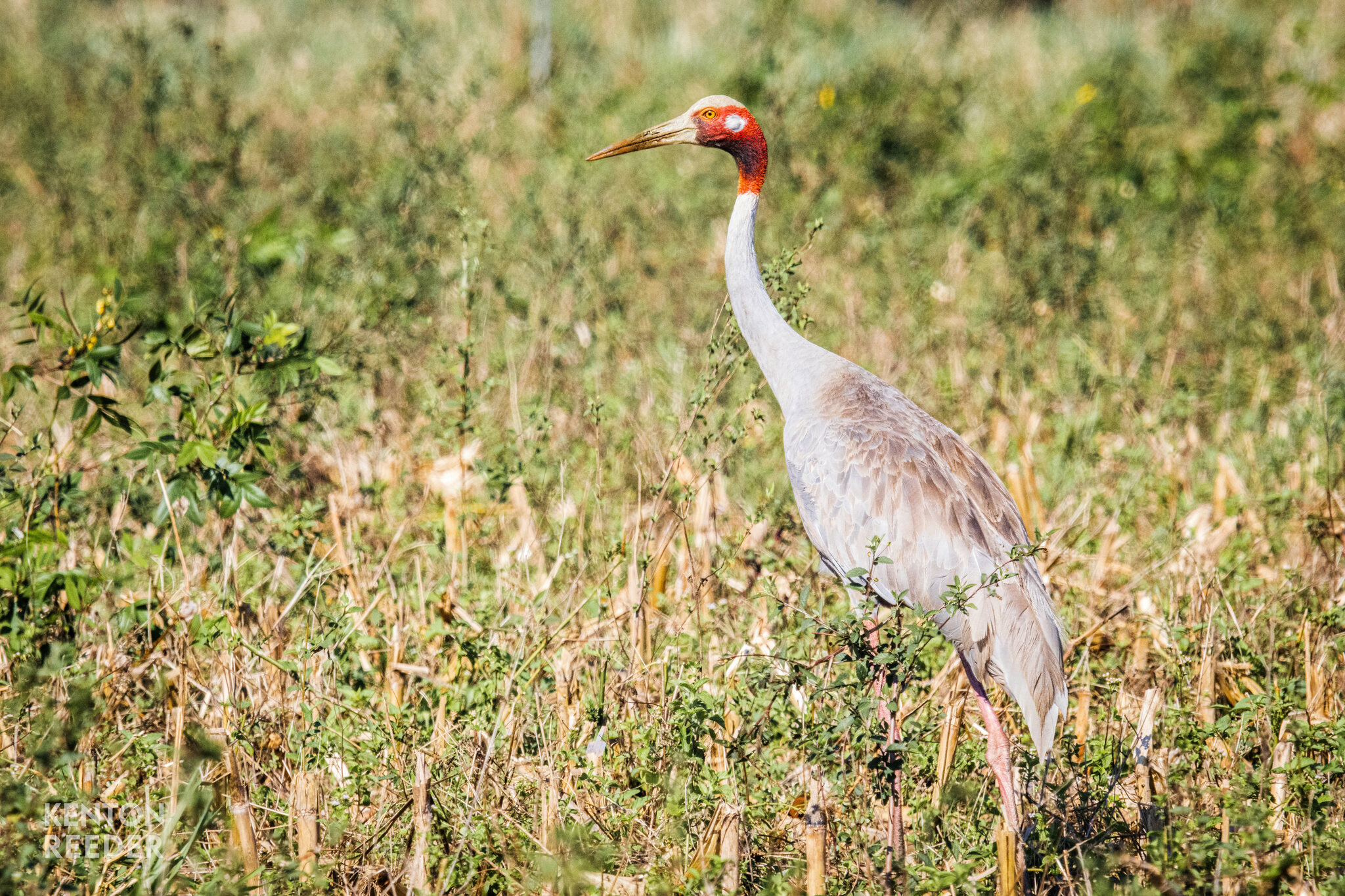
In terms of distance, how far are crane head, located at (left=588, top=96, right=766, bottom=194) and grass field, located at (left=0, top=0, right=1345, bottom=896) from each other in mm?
642

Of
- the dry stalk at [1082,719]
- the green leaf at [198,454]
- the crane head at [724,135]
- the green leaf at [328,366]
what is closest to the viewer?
the green leaf at [198,454]

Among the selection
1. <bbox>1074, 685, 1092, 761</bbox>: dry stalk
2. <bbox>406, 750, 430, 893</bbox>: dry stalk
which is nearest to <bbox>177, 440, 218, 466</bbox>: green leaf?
<bbox>406, 750, 430, 893</bbox>: dry stalk

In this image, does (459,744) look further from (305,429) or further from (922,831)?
(305,429)

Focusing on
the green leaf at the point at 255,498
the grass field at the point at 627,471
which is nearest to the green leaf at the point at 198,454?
the grass field at the point at 627,471

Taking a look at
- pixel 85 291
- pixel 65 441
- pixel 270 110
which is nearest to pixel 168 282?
pixel 85 291

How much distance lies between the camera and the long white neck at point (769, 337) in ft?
12.5

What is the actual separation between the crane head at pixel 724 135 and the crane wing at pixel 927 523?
2.87 feet

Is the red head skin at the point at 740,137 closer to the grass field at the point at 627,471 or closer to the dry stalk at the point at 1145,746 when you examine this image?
the grass field at the point at 627,471

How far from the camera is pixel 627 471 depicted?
193 inches

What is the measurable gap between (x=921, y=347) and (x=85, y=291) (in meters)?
4.58

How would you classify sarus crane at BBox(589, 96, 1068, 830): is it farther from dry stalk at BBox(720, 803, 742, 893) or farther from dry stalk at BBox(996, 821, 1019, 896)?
dry stalk at BBox(720, 803, 742, 893)

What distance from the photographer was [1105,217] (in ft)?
20.9

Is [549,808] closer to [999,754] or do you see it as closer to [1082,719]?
[999,754]

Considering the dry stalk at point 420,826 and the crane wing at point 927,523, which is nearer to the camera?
the dry stalk at point 420,826
